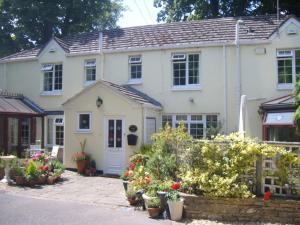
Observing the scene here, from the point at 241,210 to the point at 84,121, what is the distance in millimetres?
10279

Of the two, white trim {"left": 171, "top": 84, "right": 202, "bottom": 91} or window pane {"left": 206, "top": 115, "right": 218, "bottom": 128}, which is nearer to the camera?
window pane {"left": 206, "top": 115, "right": 218, "bottom": 128}

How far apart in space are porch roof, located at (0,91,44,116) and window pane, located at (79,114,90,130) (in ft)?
12.3

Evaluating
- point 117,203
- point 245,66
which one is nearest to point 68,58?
point 245,66

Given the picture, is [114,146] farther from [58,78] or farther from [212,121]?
[58,78]

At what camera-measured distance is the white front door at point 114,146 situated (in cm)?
1675

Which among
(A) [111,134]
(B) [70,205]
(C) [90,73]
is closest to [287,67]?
(A) [111,134]

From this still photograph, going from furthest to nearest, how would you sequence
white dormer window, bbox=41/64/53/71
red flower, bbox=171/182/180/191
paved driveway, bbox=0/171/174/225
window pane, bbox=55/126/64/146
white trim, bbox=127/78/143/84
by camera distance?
white dormer window, bbox=41/64/53/71 → window pane, bbox=55/126/64/146 → white trim, bbox=127/78/143/84 → red flower, bbox=171/182/180/191 → paved driveway, bbox=0/171/174/225

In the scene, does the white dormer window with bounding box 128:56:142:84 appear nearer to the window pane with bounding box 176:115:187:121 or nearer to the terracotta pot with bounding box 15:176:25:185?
the window pane with bounding box 176:115:187:121

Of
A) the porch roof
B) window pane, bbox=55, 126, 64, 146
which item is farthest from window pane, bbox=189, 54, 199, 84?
the porch roof

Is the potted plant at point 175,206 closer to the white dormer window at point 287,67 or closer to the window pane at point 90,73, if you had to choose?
the white dormer window at point 287,67

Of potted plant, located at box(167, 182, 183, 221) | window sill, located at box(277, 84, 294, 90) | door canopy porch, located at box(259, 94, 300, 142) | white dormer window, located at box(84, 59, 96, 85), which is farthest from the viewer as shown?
white dormer window, located at box(84, 59, 96, 85)

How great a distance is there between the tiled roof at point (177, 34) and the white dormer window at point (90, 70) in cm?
62

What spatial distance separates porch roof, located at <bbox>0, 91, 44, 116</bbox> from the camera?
18.8 meters

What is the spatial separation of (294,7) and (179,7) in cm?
887
